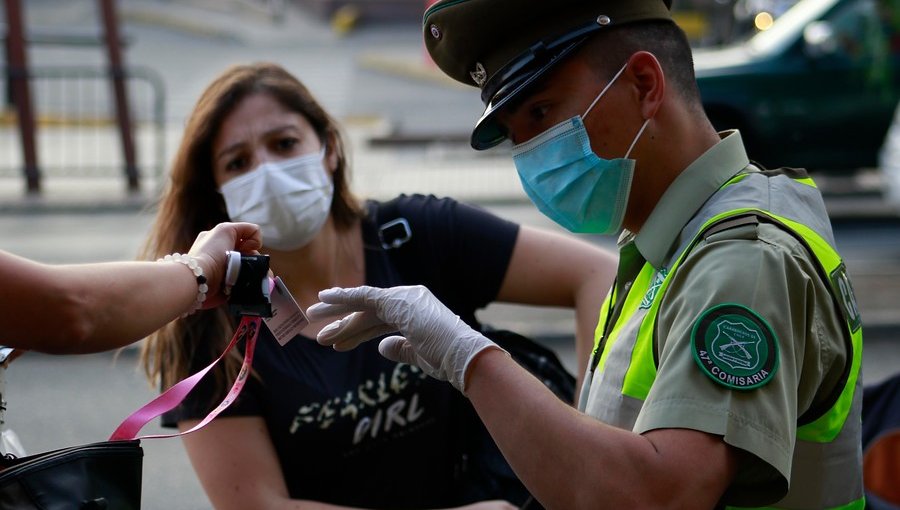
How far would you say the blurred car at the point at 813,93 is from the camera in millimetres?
9344

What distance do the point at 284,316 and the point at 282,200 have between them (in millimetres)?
807

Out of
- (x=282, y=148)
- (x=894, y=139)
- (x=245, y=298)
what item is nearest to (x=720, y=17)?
(x=894, y=139)

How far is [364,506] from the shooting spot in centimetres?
270

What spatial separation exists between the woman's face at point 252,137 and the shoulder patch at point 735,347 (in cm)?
167

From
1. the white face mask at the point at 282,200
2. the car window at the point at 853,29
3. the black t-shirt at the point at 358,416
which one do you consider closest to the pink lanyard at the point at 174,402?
the black t-shirt at the point at 358,416

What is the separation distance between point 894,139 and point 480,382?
7880mm

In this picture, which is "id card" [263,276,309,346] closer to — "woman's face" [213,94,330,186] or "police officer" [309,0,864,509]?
"police officer" [309,0,864,509]

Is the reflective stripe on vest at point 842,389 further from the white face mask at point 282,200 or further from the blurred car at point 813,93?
the blurred car at point 813,93

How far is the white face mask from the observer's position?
9.67 ft

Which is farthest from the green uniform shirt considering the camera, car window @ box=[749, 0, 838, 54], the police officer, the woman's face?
car window @ box=[749, 0, 838, 54]

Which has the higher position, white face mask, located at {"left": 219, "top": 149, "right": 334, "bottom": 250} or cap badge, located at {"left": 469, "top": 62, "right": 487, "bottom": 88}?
cap badge, located at {"left": 469, "top": 62, "right": 487, "bottom": 88}

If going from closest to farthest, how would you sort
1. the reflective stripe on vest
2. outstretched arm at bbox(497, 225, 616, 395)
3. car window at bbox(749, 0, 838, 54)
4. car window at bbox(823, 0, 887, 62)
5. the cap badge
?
1. the reflective stripe on vest
2. the cap badge
3. outstretched arm at bbox(497, 225, 616, 395)
4. car window at bbox(823, 0, 887, 62)
5. car window at bbox(749, 0, 838, 54)

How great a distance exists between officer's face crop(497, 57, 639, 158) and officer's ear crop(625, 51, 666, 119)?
0.07 feet

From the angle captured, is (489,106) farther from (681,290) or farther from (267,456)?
(267,456)
